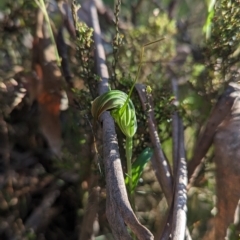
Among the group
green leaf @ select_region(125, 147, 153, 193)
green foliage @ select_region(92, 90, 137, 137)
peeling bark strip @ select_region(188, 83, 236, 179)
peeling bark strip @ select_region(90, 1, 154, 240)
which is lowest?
peeling bark strip @ select_region(90, 1, 154, 240)

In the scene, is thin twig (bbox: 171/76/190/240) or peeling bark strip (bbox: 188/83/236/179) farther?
peeling bark strip (bbox: 188/83/236/179)

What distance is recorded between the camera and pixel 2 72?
128cm

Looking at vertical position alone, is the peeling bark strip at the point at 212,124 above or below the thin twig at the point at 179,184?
above

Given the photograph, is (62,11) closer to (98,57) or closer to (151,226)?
(98,57)

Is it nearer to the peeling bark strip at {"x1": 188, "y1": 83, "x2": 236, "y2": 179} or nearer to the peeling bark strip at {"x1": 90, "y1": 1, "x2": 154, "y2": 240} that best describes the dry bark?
the peeling bark strip at {"x1": 188, "y1": 83, "x2": 236, "y2": 179}

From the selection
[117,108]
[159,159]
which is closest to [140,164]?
[159,159]

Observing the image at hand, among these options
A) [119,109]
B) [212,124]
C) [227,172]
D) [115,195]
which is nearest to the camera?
[115,195]

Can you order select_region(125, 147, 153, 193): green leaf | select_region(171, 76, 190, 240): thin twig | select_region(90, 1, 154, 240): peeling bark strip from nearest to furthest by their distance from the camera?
select_region(90, 1, 154, 240): peeling bark strip → select_region(171, 76, 190, 240): thin twig → select_region(125, 147, 153, 193): green leaf

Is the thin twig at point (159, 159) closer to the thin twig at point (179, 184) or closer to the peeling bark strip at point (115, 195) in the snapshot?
the thin twig at point (179, 184)

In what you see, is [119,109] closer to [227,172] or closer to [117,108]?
[117,108]

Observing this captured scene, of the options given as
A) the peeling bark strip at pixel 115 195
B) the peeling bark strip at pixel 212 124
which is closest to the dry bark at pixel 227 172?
the peeling bark strip at pixel 212 124

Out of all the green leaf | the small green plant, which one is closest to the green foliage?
the small green plant

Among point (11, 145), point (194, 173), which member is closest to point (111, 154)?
point (194, 173)

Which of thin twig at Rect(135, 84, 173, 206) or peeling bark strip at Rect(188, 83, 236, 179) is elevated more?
peeling bark strip at Rect(188, 83, 236, 179)
